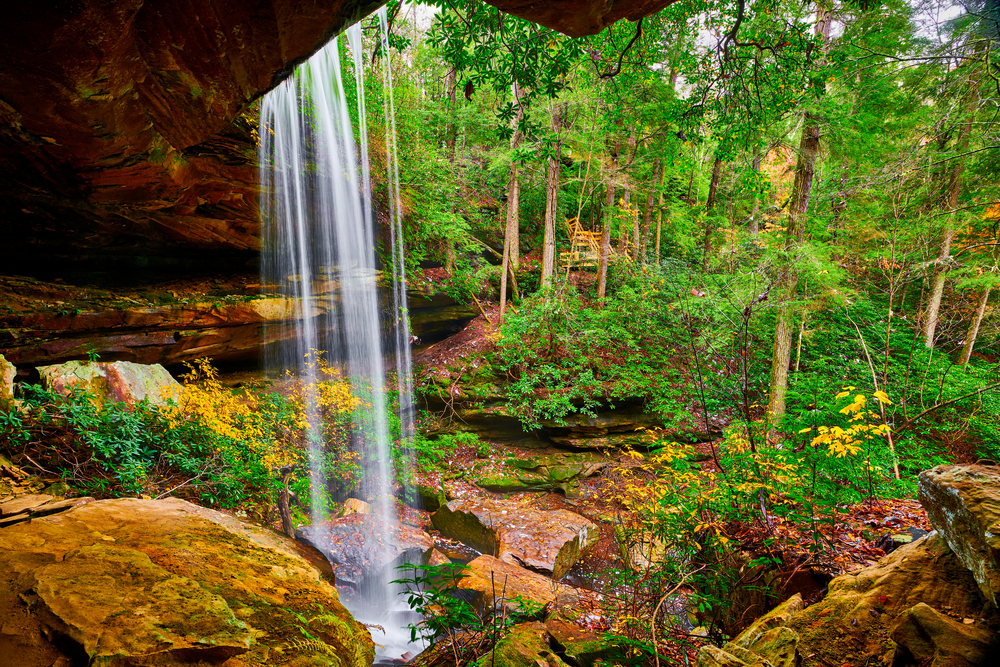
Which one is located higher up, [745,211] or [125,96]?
[745,211]

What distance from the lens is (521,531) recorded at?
7223 millimetres

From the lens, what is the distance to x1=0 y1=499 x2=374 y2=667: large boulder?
163 centimetres

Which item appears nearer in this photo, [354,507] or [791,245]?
[791,245]

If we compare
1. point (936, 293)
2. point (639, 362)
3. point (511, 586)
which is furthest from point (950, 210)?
point (511, 586)

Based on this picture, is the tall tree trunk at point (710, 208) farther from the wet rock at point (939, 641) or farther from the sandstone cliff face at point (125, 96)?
the sandstone cliff face at point (125, 96)

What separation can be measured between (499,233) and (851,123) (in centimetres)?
967

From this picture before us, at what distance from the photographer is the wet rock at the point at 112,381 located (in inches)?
209

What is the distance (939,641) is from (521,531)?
620 centimetres

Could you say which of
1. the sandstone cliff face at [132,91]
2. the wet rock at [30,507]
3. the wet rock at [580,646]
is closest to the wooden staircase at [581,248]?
the sandstone cliff face at [132,91]

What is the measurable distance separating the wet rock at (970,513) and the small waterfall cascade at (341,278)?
6.52 m

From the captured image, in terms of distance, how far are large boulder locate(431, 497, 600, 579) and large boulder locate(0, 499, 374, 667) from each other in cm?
455

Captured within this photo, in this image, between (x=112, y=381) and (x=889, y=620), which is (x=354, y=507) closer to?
(x=112, y=381)

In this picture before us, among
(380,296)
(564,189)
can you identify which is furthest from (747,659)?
(564,189)

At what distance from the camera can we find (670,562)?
3545mm
